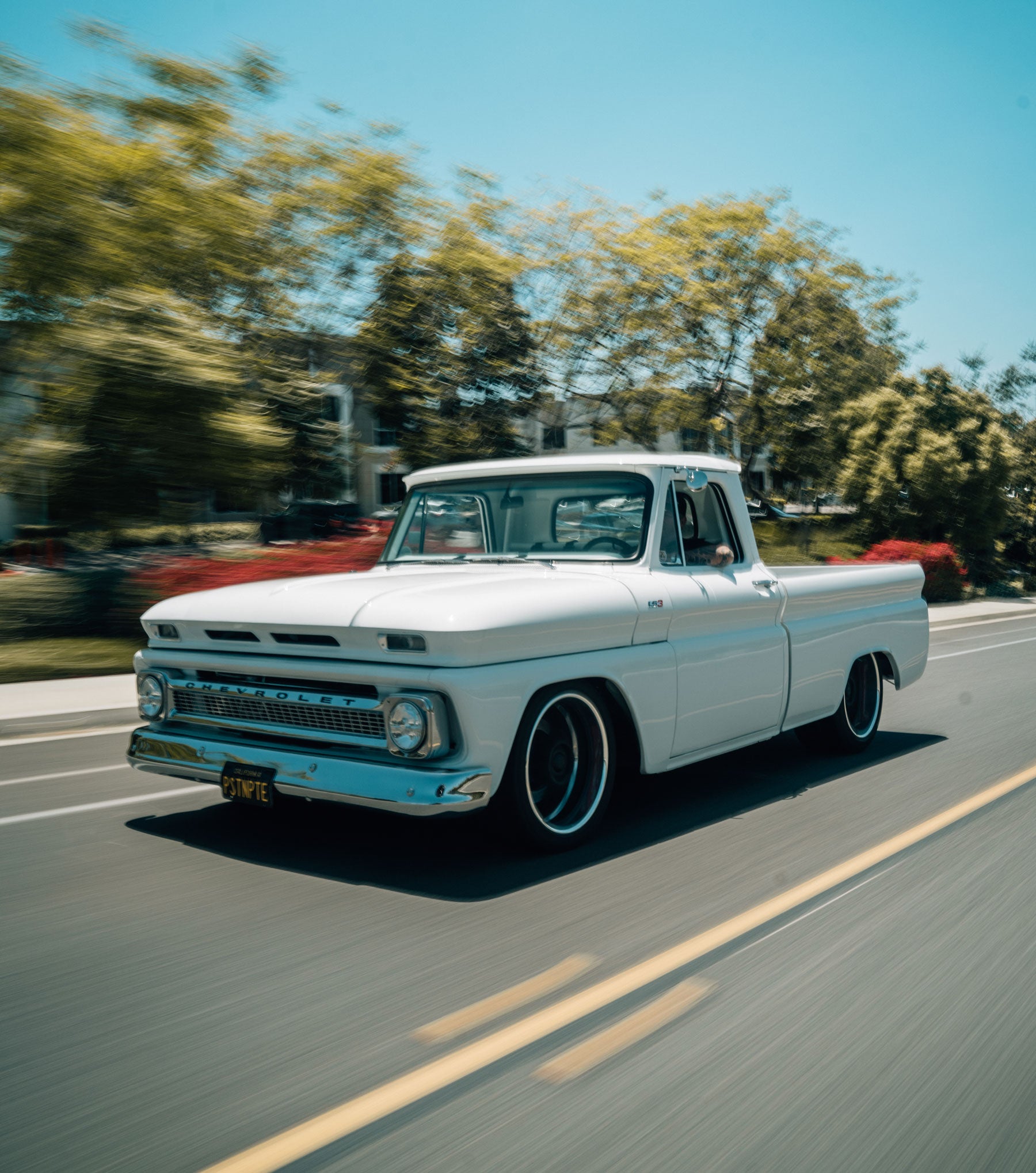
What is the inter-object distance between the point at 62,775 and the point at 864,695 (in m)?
5.30

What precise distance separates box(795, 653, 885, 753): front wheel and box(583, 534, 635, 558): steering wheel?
2141 millimetres

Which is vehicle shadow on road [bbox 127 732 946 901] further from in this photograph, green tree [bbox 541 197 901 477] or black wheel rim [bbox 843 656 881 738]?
green tree [bbox 541 197 901 477]

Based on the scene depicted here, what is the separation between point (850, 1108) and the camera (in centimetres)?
287

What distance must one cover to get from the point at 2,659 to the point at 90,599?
76.5 inches

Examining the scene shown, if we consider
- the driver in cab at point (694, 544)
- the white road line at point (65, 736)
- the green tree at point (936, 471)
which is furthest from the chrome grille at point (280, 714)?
the green tree at point (936, 471)

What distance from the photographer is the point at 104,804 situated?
6227 millimetres

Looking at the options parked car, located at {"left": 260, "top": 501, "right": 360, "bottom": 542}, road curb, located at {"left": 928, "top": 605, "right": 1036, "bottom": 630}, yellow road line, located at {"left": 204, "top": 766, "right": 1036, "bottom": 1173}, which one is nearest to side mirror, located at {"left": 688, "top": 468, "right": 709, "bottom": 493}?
yellow road line, located at {"left": 204, "top": 766, "right": 1036, "bottom": 1173}

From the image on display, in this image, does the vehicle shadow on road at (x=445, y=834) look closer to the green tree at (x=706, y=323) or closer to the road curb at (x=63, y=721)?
the road curb at (x=63, y=721)

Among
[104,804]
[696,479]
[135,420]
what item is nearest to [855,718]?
[696,479]

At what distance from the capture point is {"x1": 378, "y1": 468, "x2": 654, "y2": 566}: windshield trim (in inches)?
229

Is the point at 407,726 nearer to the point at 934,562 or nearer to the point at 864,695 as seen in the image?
the point at 864,695

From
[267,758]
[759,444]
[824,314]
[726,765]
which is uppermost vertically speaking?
[824,314]

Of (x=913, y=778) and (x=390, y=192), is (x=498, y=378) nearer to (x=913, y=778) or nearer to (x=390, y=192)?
(x=390, y=192)

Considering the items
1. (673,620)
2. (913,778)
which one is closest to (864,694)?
Answer: (913,778)
